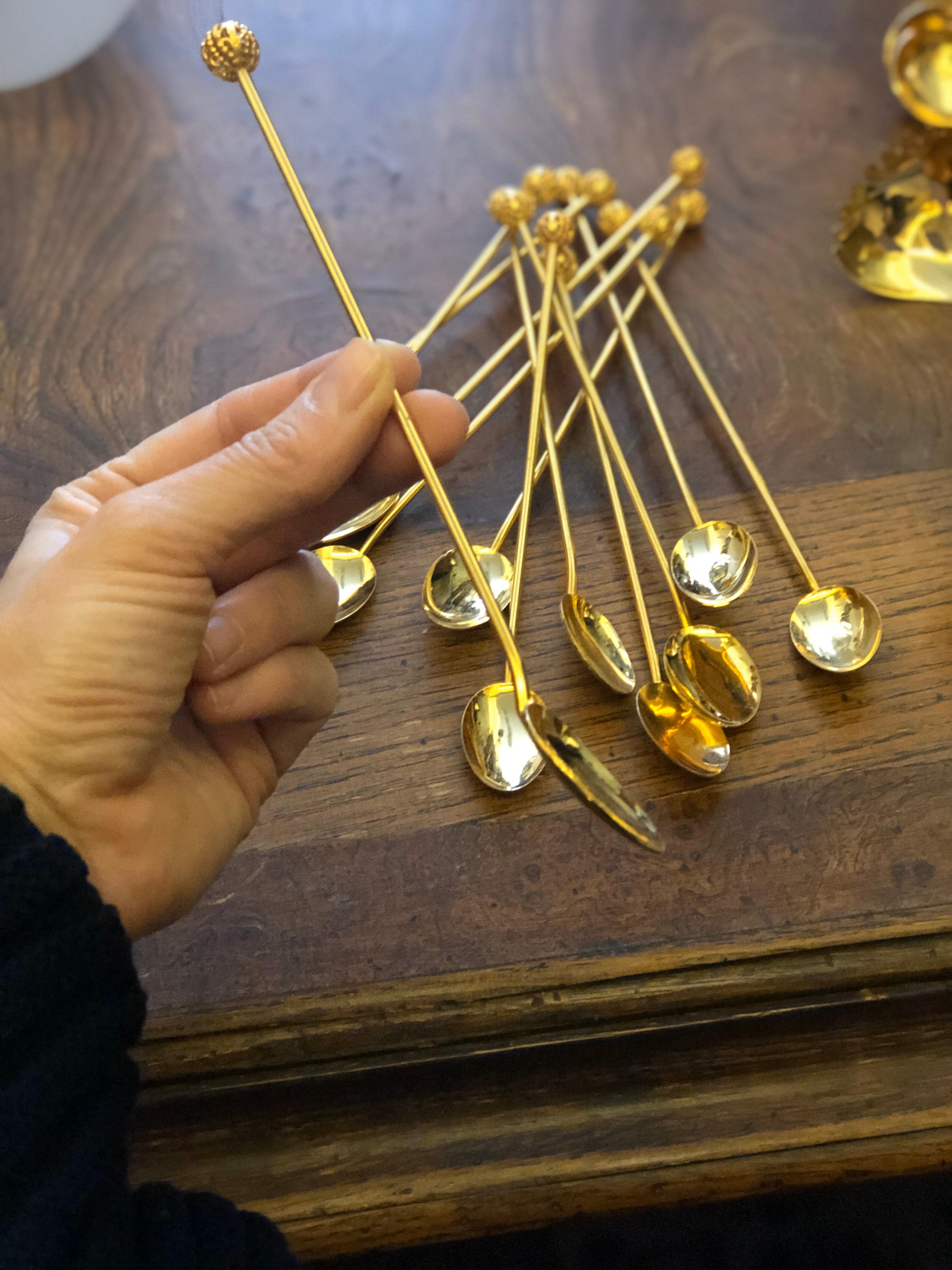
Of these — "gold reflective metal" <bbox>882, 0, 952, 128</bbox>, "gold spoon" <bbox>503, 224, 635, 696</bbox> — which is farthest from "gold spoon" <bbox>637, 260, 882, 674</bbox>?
"gold reflective metal" <bbox>882, 0, 952, 128</bbox>

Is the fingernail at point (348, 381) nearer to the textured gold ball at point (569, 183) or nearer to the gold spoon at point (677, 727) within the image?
the gold spoon at point (677, 727)

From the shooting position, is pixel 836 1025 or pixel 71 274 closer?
pixel 836 1025

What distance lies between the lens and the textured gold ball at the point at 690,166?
2.83ft

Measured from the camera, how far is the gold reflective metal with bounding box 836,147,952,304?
791mm

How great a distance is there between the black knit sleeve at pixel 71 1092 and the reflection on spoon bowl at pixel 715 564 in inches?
14.4

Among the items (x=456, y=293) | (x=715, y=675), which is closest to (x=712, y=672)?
(x=715, y=675)

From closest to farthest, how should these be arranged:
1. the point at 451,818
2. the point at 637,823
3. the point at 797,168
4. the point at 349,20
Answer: the point at 637,823, the point at 451,818, the point at 797,168, the point at 349,20

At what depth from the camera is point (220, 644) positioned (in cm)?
51

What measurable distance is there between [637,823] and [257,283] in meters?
0.57

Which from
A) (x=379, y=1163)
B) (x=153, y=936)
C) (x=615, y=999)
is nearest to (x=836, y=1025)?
(x=615, y=999)

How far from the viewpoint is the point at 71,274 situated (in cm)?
81

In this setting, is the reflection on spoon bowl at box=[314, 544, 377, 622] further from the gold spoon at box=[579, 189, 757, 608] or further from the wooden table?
the gold spoon at box=[579, 189, 757, 608]

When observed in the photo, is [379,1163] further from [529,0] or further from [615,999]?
[529,0]

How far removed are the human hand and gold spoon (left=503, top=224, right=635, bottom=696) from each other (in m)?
0.12
